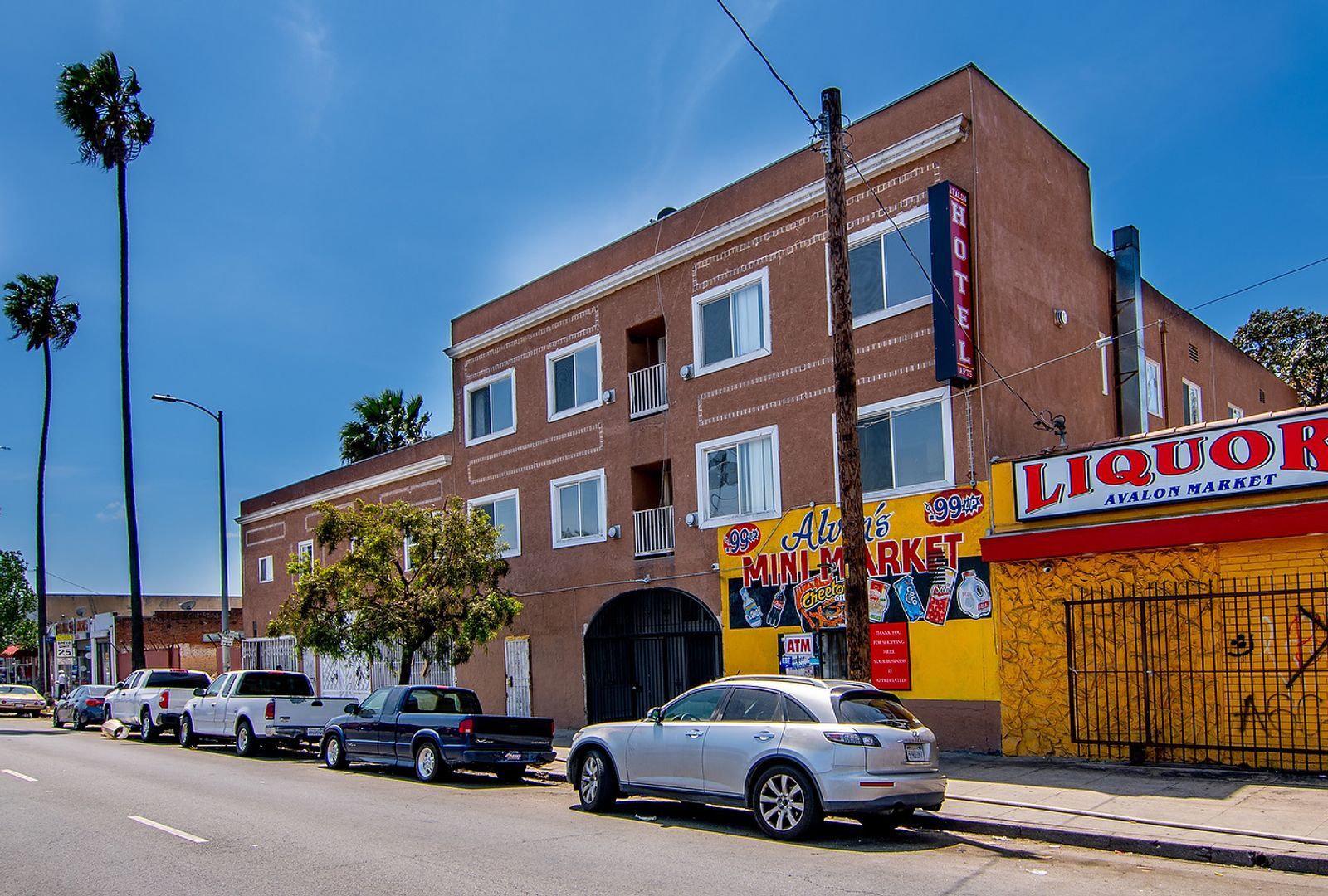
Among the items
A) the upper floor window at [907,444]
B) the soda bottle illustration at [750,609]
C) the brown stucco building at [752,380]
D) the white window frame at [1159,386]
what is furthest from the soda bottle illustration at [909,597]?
the white window frame at [1159,386]

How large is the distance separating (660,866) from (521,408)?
17.7 metres

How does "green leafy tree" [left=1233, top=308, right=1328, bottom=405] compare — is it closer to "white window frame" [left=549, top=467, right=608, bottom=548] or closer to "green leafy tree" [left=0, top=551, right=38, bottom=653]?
"white window frame" [left=549, top=467, right=608, bottom=548]

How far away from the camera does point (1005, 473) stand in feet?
53.2

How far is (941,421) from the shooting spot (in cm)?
1712

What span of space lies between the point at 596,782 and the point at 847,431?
504cm

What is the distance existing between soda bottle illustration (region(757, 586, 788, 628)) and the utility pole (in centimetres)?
564

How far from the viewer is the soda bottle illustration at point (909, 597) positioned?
17.2 meters

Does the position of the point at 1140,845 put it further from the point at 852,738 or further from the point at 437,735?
the point at 437,735

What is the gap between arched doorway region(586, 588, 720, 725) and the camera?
2141 centimetres

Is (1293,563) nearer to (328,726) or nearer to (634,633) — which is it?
(634,633)

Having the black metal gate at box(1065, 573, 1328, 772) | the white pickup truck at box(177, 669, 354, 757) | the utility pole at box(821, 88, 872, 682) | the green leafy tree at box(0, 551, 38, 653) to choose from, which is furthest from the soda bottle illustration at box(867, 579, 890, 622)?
the green leafy tree at box(0, 551, 38, 653)

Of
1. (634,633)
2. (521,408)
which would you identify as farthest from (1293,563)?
(521,408)

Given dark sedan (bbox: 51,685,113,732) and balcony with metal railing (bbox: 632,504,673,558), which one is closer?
balcony with metal railing (bbox: 632,504,673,558)

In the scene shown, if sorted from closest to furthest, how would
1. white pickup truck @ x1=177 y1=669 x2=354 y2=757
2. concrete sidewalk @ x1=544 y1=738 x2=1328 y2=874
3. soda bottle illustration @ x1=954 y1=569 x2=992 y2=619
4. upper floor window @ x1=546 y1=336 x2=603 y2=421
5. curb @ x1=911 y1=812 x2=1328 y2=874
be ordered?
curb @ x1=911 y1=812 x2=1328 y2=874
concrete sidewalk @ x1=544 y1=738 x2=1328 y2=874
soda bottle illustration @ x1=954 y1=569 x2=992 y2=619
white pickup truck @ x1=177 y1=669 x2=354 y2=757
upper floor window @ x1=546 y1=336 x2=603 y2=421
